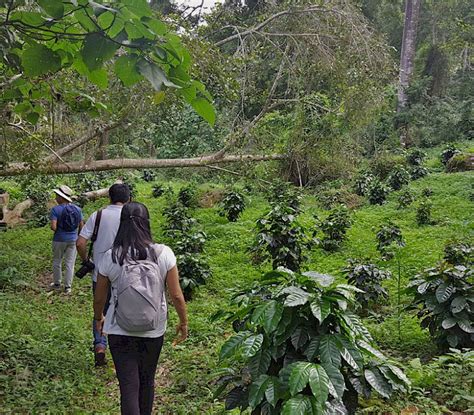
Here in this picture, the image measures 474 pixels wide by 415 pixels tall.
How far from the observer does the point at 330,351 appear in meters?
2.36

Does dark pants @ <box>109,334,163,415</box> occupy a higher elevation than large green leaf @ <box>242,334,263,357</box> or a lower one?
lower

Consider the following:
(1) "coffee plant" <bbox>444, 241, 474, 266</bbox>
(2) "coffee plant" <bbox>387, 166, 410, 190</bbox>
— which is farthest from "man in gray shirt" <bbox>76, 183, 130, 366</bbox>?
(2) "coffee plant" <bbox>387, 166, 410, 190</bbox>

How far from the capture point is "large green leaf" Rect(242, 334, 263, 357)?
8.05ft

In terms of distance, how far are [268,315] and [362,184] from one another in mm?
11005

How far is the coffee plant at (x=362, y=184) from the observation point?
12.8m

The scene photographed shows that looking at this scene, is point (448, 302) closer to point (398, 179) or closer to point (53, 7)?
point (53, 7)

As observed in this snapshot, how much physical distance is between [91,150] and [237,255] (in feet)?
9.54

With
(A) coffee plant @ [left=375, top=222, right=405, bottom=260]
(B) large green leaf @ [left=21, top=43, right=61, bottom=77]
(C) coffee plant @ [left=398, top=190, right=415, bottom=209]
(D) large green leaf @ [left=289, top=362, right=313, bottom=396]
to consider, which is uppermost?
(B) large green leaf @ [left=21, top=43, right=61, bottom=77]

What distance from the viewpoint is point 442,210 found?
33.6 feet

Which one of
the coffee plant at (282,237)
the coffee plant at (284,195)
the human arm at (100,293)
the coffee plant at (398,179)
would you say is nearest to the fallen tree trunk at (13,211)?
the coffee plant at (284,195)

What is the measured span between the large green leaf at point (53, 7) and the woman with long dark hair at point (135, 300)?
1.37 m

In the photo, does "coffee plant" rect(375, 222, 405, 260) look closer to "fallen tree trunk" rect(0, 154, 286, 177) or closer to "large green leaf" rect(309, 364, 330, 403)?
"fallen tree trunk" rect(0, 154, 286, 177)

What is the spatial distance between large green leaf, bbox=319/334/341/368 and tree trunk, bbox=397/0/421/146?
1703 centimetres

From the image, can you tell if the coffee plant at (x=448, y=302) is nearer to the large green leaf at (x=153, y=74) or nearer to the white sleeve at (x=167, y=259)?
the white sleeve at (x=167, y=259)
